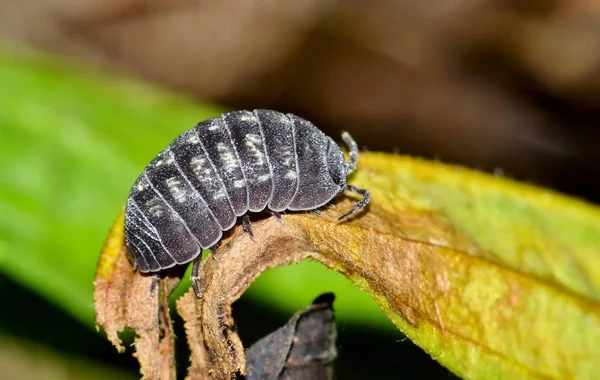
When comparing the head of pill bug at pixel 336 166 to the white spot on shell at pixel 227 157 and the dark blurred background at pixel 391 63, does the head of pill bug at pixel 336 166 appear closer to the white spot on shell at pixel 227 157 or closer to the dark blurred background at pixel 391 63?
the white spot on shell at pixel 227 157

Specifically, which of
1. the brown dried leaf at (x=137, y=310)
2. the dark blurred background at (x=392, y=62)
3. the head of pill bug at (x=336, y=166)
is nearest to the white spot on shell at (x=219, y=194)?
the brown dried leaf at (x=137, y=310)

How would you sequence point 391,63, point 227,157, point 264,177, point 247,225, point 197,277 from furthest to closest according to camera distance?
1. point 391,63
2. point 264,177
3. point 227,157
4. point 247,225
5. point 197,277

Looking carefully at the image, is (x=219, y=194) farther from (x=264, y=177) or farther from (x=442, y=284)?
(x=442, y=284)

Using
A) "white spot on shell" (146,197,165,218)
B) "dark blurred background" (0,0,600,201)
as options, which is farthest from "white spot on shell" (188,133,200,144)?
"dark blurred background" (0,0,600,201)

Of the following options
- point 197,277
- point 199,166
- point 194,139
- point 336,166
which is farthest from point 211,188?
point 336,166

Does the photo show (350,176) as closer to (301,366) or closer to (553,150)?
(301,366)

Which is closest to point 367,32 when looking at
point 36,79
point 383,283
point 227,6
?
point 227,6

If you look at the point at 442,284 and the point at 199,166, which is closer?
the point at 442,284
